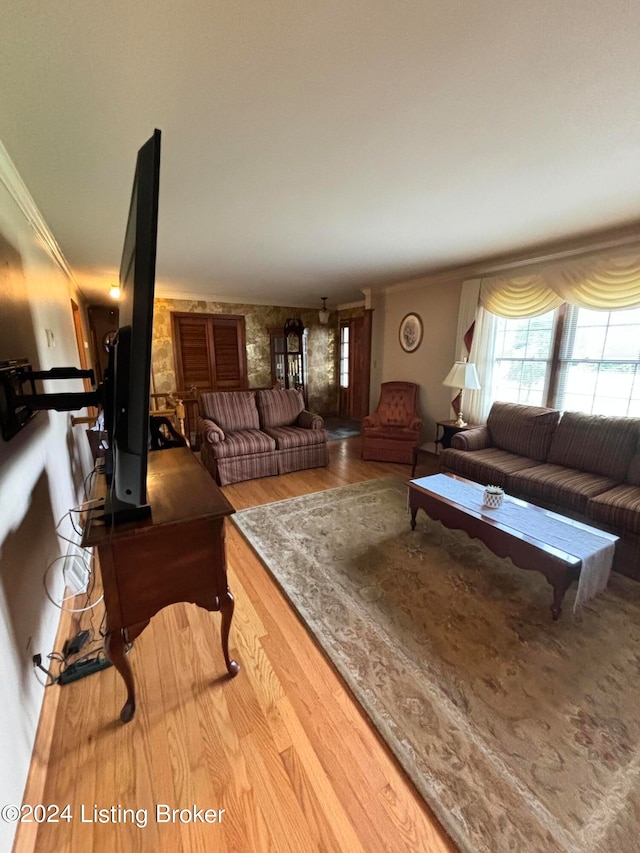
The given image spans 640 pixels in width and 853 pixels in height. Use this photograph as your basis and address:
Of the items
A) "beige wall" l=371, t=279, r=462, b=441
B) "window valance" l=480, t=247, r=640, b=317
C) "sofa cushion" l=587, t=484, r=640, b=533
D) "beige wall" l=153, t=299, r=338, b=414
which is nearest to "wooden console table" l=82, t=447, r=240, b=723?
"sofa cushion" l=587, t=484, r=640, b=533

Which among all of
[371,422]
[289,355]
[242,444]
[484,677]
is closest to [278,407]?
[242,444]

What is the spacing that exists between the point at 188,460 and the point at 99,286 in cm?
446

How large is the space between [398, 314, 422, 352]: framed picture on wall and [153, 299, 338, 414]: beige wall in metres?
→ 2.31

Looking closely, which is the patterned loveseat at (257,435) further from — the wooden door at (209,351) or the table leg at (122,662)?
the table leg at (122,662)

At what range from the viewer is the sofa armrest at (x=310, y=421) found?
4.26m

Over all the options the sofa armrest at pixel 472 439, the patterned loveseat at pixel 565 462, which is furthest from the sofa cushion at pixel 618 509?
the sofa armrest at pixel 472 439

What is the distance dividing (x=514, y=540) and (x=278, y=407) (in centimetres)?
317

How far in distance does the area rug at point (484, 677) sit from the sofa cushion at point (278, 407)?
2042 millimetres

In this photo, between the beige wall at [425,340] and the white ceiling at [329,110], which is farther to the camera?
the beige wall at [425,340]

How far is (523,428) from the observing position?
3291mm

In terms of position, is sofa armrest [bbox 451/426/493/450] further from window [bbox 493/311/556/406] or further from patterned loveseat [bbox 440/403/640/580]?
window [bbox 493/311/556/406]

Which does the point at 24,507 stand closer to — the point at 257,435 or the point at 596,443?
the point at 257,435

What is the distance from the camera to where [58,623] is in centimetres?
172

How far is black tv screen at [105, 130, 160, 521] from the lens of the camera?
2.69 feet
